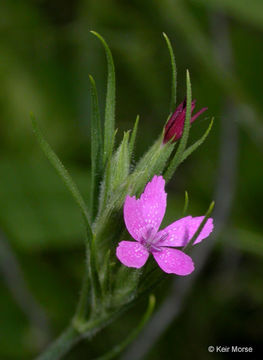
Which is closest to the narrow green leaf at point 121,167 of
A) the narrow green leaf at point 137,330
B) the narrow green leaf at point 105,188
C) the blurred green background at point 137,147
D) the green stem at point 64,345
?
the narrow green leaf at point 105,188

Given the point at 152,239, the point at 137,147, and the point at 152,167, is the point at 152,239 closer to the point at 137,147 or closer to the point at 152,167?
the point at 152,167

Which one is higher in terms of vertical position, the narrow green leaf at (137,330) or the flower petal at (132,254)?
the flower petal at (132,254)

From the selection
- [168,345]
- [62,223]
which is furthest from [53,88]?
[168,345]

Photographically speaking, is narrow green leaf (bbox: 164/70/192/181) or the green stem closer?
narrow green leaf (bbox: 164/70/192/181)

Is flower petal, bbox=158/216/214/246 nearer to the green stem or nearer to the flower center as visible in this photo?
the flower center

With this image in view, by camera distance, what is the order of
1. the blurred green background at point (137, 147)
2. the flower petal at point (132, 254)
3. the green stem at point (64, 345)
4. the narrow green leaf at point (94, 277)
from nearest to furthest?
the flower petal at point (132, 254) < the narrow green leaf at point (94, 277) < the green stem at point (64, 345) < the blurred green background at point (137, 147)

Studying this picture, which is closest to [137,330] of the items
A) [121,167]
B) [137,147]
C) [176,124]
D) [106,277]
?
[106,277]

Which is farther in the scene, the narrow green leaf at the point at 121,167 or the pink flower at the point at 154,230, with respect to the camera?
the narrow green leaf at the point at 121,167

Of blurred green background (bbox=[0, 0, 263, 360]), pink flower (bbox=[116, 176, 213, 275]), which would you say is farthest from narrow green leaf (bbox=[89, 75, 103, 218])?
blurred green background (bbox=[0, 0, 263, 360])

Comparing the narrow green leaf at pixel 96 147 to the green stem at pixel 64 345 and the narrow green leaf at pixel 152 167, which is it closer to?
the narrow green leaf at pixel 152 167
